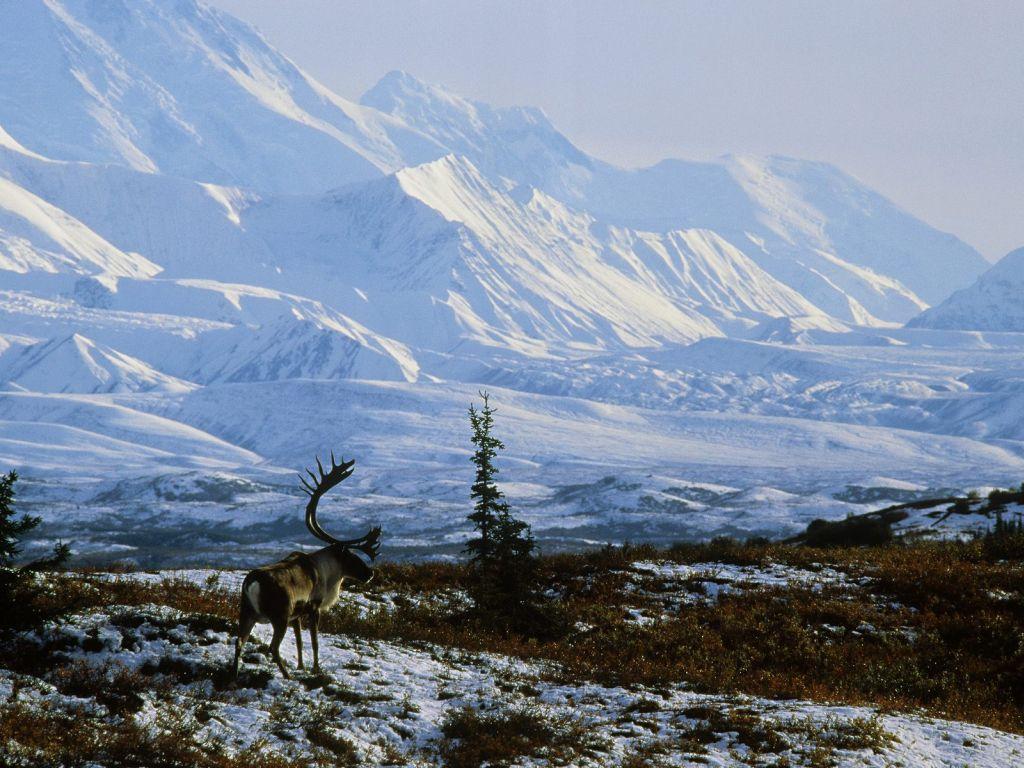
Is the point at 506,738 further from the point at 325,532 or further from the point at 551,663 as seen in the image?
the point at 551,663

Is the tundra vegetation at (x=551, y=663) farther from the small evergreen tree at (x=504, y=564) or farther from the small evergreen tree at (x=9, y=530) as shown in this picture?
the small evergreen tree at (x=9, y=530)

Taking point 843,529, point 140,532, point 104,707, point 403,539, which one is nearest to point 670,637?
point 104,707

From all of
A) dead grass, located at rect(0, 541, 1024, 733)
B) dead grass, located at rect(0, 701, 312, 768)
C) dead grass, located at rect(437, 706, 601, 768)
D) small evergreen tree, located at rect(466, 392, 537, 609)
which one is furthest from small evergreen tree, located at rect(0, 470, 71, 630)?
small evergreen tree, located at rect(466, 392, 537, 609)

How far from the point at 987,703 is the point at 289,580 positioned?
11.8 metres

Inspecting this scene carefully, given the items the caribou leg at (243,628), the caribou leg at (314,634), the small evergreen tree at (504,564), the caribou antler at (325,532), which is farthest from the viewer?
the small evergreen tree at (504,564)

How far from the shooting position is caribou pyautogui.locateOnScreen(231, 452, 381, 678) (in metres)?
14.7

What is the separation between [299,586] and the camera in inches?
604

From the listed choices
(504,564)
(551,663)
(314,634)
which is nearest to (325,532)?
(314,634)

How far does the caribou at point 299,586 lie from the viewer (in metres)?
14.7

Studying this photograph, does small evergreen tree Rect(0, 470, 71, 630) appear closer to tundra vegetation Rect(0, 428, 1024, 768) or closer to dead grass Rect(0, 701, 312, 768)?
tundra vegetation Rect(0, 428, 1024, 768)

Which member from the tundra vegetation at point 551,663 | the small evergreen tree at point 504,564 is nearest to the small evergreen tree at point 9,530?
the tundra vegetation at point 551,663

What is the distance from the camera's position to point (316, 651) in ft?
51.1

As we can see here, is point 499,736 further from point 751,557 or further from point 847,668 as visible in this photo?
point 751,557

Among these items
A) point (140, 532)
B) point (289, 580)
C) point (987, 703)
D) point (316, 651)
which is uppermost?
point (289, 580)
